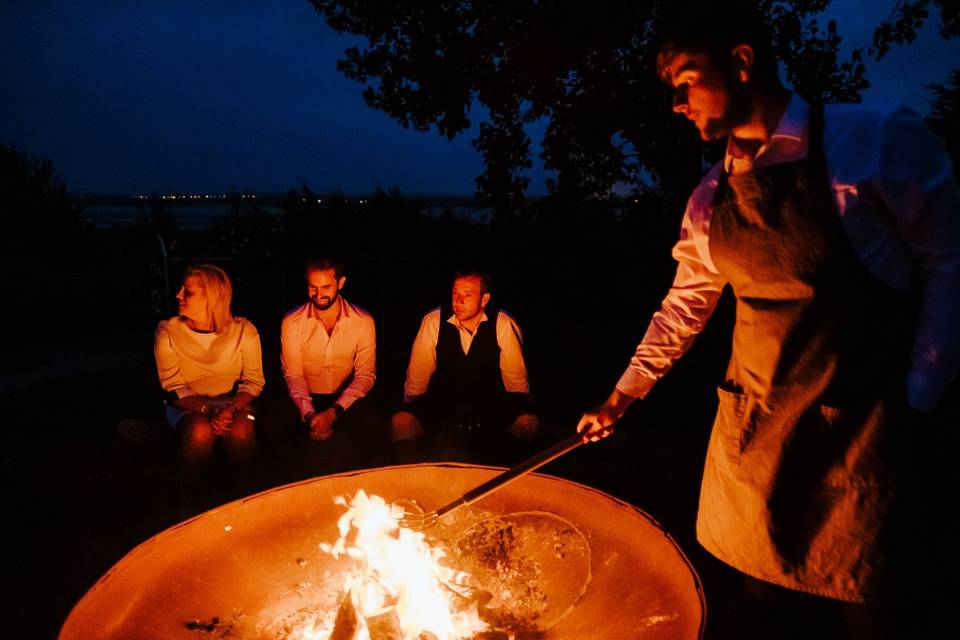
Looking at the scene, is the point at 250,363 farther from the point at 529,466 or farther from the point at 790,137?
the point at 790,137

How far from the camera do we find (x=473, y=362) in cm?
388

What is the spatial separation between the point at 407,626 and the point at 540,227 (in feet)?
23.4

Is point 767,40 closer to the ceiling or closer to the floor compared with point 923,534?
closer to the ceiling

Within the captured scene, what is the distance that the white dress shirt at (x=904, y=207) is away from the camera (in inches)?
53.9

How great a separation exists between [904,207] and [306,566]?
7.27 feet

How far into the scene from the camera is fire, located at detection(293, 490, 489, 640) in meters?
2.00

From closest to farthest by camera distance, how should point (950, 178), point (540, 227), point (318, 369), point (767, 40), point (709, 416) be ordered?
point (950, 178), point (767, 40), point (318, 369), point (709, 416), point (540, 227)

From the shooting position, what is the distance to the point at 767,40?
5.26 feet

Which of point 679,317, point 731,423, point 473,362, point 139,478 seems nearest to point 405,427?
point 473,362

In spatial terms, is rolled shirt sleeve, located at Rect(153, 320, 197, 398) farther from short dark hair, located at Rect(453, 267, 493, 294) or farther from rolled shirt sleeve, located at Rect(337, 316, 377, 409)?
short dark hair, located at Rect(453, 267, 493, 294)

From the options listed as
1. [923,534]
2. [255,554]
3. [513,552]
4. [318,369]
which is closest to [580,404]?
[318,369]

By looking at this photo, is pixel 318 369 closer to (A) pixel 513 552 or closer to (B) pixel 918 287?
(A) pixel 513 552

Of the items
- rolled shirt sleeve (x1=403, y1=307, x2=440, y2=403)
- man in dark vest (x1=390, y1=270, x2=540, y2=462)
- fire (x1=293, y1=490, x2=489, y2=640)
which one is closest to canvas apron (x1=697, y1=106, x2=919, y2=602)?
fire (x1=293, y1=490, x2=489, y2=640)

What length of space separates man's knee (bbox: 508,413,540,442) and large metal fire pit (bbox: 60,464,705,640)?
0.91m
